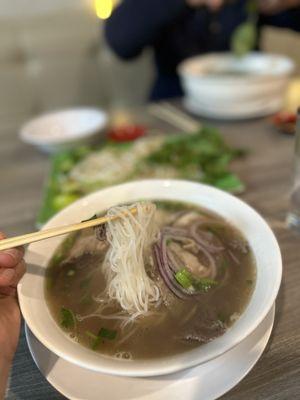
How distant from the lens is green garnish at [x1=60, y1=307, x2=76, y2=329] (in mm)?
749

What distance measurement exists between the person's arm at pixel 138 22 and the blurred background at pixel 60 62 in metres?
0.60

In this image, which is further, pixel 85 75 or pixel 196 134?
pixel 85 75

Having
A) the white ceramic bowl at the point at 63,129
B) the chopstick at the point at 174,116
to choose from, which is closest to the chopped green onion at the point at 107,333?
the white ceramic bowl at the point at 63,129

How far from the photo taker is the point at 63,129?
5.85ft

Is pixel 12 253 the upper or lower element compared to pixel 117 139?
upper

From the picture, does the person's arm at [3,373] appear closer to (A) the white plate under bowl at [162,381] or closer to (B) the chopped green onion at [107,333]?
(A) the white plate under bowl at [162,381]

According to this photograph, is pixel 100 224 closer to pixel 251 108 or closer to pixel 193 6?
pixel 251 108

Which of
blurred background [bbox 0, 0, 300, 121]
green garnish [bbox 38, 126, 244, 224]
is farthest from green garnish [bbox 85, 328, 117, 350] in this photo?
blurred background [bbox 0, 0, 300, 121]

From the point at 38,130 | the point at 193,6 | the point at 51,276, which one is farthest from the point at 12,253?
the point at 193,6

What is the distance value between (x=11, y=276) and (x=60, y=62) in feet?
8.30

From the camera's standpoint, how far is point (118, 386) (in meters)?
0.68

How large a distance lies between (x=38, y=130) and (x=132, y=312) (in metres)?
1.17

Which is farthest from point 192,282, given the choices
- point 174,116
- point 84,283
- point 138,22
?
point 138,22

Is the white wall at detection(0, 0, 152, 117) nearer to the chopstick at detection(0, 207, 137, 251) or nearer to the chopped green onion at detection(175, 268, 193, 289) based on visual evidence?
the chopstick at detection(0, 207, 137, 251)
